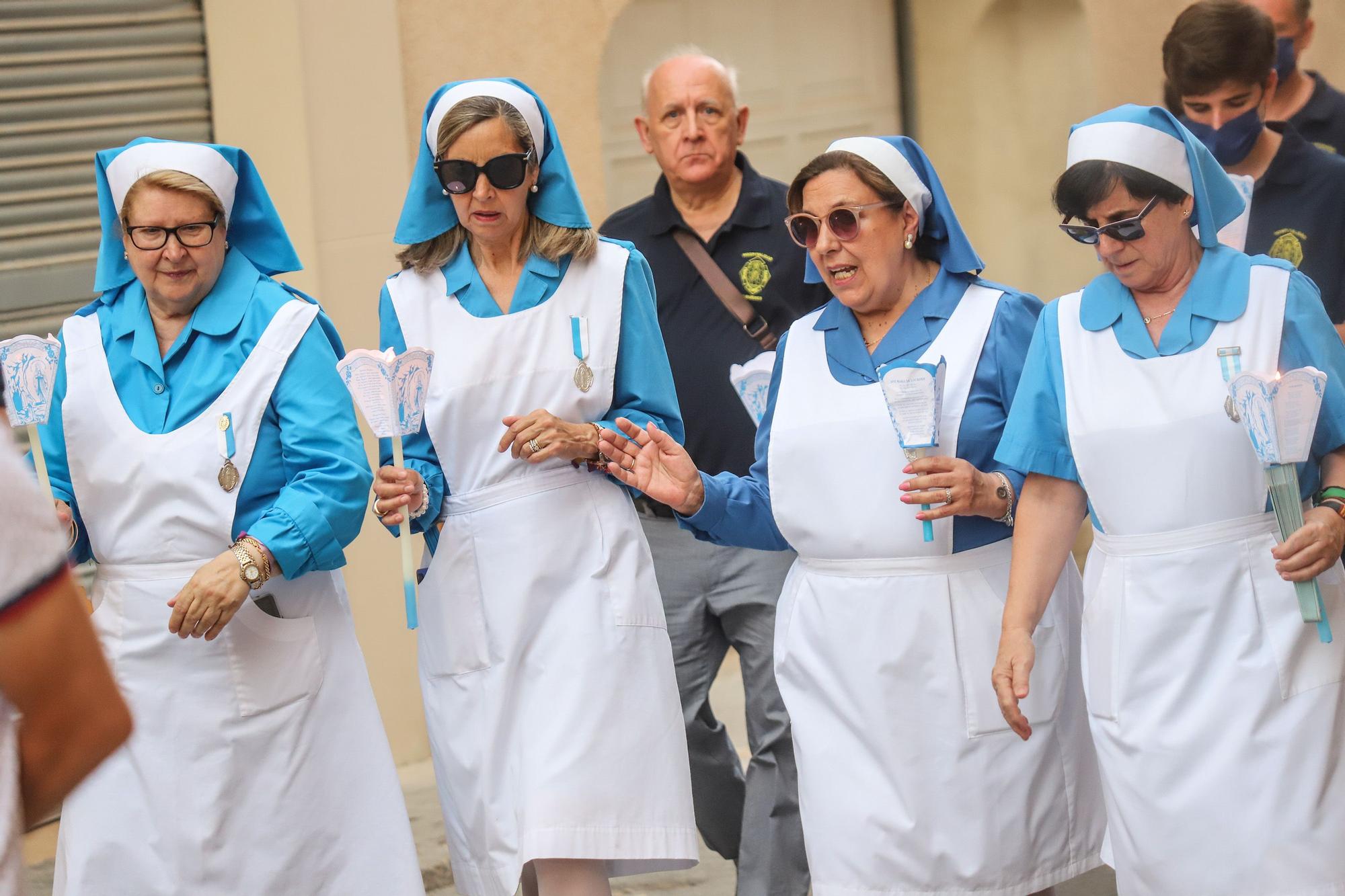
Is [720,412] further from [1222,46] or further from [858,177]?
[1222,46]

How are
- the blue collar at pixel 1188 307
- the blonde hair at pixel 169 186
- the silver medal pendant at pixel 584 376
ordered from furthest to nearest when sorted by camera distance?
the silver medal pendant at pixel 584 376 → the blonde hair at pixel 169 186 → the blue collar at pixel 1188 307

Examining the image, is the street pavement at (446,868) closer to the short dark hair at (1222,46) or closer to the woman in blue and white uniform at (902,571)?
the woman in blue and white uniform at (902,571)

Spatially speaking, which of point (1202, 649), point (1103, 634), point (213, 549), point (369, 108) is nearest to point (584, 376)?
point (213, 549)

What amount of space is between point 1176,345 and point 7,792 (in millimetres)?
2406

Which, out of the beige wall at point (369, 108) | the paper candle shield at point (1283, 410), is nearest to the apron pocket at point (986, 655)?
the paper candle shield at point (1283, 410)

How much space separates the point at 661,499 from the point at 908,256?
836mm

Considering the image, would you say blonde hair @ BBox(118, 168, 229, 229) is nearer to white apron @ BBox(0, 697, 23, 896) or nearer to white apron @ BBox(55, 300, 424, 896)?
white apron @ BBox(55, 300, 424, 896)

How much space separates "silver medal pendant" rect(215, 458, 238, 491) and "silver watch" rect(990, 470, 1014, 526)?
5.71ft

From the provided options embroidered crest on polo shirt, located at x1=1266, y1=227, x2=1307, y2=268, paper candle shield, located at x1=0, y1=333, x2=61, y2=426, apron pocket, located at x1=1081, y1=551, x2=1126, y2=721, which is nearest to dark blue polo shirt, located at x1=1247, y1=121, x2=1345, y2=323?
embroidered crest on polo shirt, located at x1=1266, y1=227, x2=1307, y2=268

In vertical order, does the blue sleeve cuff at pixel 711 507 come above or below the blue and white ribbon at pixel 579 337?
below

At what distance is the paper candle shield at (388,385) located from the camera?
3.83 meters

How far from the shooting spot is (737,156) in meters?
5.64

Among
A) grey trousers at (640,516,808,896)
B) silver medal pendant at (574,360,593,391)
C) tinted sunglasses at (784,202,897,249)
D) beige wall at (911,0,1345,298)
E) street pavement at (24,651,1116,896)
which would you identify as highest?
beige wall at (911,0,1345,298)

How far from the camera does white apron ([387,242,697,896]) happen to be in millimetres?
4074
